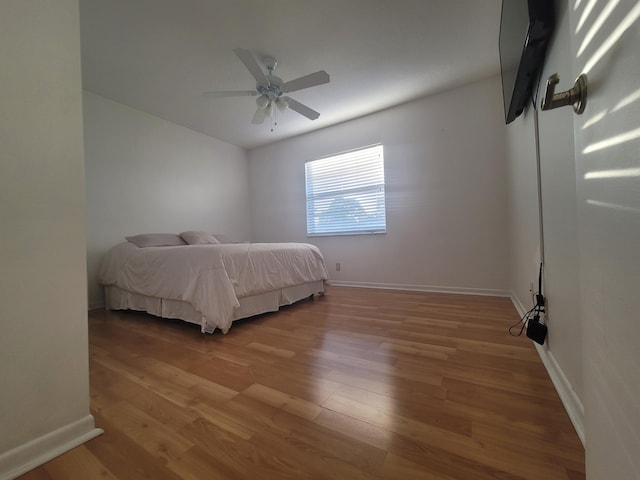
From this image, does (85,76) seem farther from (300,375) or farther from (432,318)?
(432,318)

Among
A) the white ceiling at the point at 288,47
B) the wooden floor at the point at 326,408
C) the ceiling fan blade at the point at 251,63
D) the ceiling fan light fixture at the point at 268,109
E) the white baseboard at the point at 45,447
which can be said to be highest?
the white ceiling at the point at 288,47

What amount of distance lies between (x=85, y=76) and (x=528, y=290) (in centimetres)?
438

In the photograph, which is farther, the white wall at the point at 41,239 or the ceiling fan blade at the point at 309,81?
the ceiling fan blade at the point at 309,81

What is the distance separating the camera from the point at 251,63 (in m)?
1.99

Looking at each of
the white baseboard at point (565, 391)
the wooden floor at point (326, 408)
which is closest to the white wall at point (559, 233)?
the white baseboard at point (565, 391)

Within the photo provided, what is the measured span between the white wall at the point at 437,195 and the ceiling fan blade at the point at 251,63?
1814 mm

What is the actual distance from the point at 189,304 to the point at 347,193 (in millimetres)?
2571

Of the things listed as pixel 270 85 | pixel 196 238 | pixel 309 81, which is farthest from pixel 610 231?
pixel 196 238

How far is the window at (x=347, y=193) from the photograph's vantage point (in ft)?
11.7

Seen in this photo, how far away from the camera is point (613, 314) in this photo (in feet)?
1.30

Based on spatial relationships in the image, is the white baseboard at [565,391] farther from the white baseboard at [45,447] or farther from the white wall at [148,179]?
the white wall at [148,179]

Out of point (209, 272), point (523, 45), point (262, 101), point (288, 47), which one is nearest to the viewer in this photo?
point (523, 45)

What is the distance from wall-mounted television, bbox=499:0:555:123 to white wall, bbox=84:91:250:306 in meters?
3.85

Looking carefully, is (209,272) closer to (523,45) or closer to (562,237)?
(562,237)
